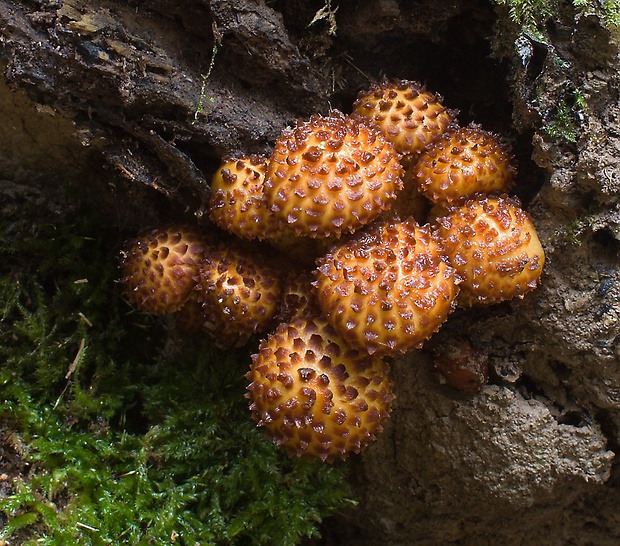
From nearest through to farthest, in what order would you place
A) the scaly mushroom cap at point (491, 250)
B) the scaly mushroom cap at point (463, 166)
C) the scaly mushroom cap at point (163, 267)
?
1. the scaly mushroom cap at point (491, 250)
2. the scaly mushroom cap at point (463, 166)
3. the scaly mushroom cap at point (163, 267)

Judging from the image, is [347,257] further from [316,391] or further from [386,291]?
[316,391]

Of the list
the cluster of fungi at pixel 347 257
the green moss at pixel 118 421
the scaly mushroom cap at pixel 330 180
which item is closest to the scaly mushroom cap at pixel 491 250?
the cluster of fungi at pixel 347 257

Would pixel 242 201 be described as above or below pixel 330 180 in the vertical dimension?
below

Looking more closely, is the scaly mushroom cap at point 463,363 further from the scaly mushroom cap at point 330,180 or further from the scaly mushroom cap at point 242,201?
the scaly mushroom cap at point 242,201

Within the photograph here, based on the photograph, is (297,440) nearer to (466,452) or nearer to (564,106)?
(466,452)

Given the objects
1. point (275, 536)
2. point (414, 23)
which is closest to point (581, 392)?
point (275, 536)

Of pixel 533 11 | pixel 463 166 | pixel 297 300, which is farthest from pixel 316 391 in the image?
pixel 533 11

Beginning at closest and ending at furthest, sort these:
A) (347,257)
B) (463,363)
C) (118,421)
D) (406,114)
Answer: (347,257), (406,114), (463,363), (118,421)
